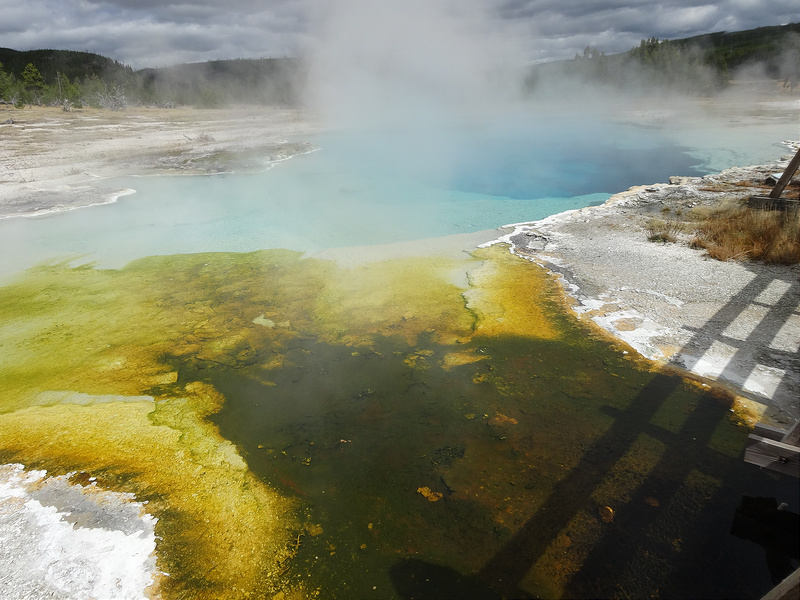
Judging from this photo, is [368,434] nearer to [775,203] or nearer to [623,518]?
[623,518]

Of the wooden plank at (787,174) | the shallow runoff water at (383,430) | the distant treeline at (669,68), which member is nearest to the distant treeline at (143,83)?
the distant treeline at (669,68)

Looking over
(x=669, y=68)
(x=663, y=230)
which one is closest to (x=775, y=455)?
(x=663, y=230)

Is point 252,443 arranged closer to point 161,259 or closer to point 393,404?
point 393,404

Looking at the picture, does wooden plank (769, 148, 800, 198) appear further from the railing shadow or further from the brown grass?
the railing shadow

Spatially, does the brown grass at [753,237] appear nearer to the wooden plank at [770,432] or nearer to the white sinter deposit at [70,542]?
the wooden plank at [770,432]

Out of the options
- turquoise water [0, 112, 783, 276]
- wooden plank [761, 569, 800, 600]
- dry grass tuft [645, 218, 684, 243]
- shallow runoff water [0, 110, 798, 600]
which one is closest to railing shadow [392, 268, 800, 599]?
shallow runoff water [0, 110, 798, 600]

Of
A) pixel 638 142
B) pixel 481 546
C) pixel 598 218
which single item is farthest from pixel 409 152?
pixel 481 546
